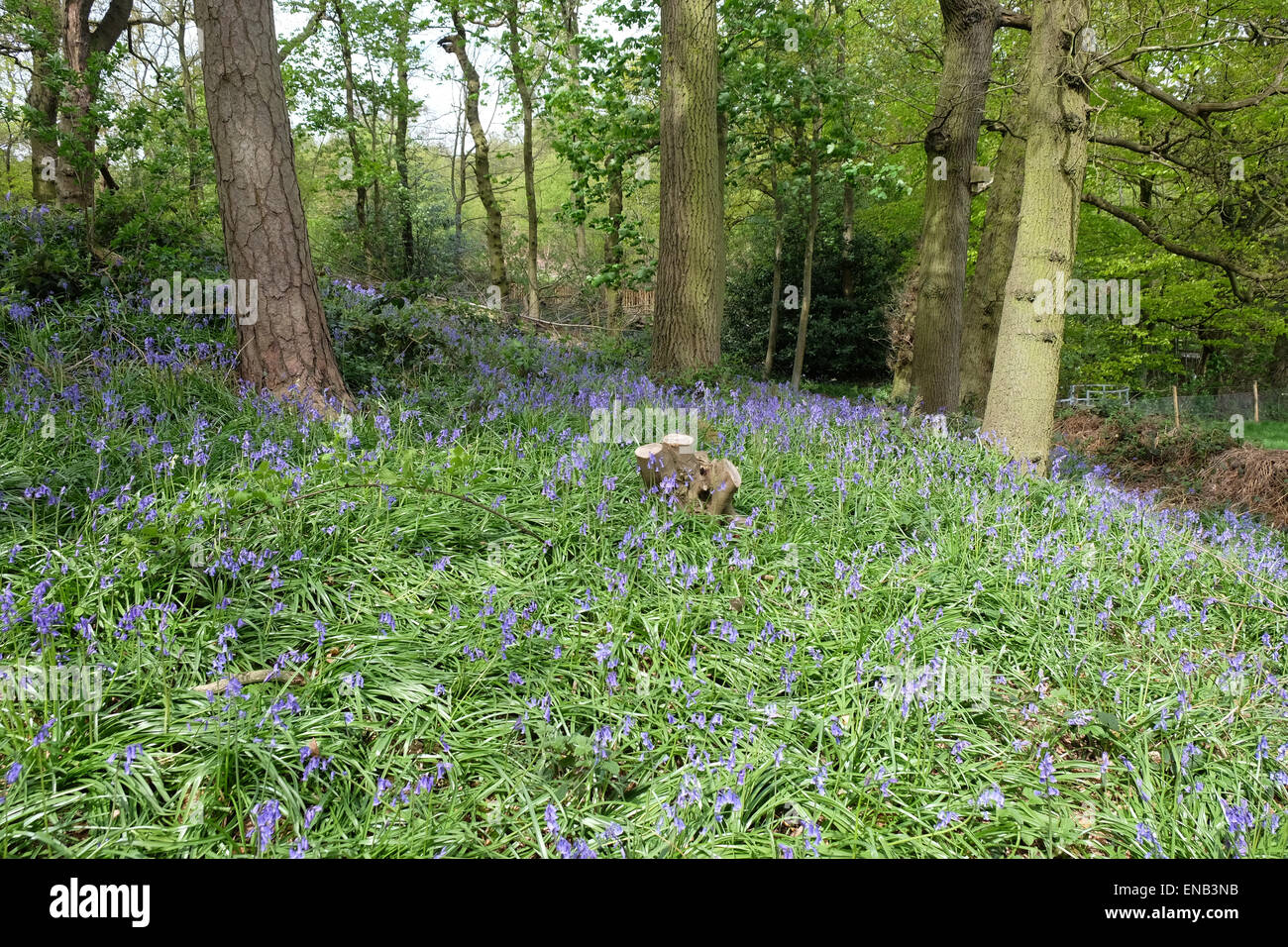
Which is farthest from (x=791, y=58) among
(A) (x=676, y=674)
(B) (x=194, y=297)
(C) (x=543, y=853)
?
(C) (x=543, y=853)

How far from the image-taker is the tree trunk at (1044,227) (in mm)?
6277

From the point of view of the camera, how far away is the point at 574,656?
2.90 m

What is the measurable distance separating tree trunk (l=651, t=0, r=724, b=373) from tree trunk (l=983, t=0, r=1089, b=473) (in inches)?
124

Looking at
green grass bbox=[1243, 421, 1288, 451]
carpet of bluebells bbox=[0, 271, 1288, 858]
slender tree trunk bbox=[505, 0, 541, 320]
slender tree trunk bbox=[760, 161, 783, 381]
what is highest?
slender tree trunk bbox=[505, 0, 541, 320]

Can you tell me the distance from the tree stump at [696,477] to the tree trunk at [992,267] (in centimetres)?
803

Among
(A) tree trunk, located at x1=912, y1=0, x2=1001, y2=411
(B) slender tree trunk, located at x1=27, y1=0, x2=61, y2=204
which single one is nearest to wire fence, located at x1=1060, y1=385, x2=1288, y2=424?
(A) tree trunk, located at x1=912, y1=0, x2=1001, y2=411

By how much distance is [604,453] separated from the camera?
4.66 m

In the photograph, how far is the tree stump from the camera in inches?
161

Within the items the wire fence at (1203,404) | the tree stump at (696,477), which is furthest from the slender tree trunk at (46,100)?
the wire fence at (1203,404)

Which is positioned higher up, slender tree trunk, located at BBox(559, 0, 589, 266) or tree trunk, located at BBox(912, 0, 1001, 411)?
slender tree trunk, located at BBox(559, 0, 589, 266)

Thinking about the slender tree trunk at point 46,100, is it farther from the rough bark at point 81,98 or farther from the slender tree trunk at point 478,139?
the slender tree trunk at point 478,139

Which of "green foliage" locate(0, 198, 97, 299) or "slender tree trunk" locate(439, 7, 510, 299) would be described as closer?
"green foliage" locate(0, 198, 97, 299)

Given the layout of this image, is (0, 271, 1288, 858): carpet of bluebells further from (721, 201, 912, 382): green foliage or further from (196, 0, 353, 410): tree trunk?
(721, 201, 912, 382): green foliage
